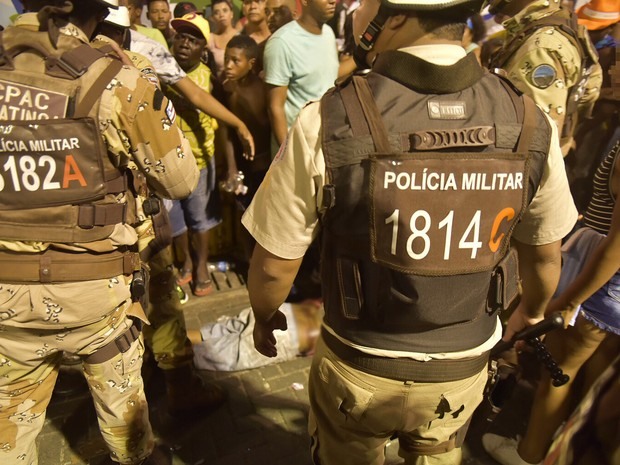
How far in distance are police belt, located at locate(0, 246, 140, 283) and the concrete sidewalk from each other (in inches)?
59.0

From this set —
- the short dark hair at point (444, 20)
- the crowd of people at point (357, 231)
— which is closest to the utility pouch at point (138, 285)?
the crowd of people at point (357, 231)

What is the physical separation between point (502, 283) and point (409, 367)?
0.46m

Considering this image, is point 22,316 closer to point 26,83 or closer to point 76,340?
point 76,340

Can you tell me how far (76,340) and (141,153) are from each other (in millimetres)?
844

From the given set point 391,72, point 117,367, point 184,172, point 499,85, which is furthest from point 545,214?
point 117,367

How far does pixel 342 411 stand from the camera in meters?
1.68

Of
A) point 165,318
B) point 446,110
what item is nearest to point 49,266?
point 165,318

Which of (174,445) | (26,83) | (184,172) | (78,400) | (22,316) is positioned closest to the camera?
(26,83)

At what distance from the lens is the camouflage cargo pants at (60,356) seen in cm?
175

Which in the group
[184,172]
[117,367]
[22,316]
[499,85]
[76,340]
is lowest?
[117,367]

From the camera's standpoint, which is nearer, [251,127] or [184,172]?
[184,172]

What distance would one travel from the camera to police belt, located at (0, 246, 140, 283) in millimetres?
1723

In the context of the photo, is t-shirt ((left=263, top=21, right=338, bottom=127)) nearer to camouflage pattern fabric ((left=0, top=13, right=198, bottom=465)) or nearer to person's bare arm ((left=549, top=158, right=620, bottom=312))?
camouflage pattern fabric ((left=0, top=13, right=198, bottom=465))

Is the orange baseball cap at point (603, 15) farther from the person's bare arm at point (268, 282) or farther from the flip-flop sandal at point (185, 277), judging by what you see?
the flip-flop sandal at point (185, 277)
